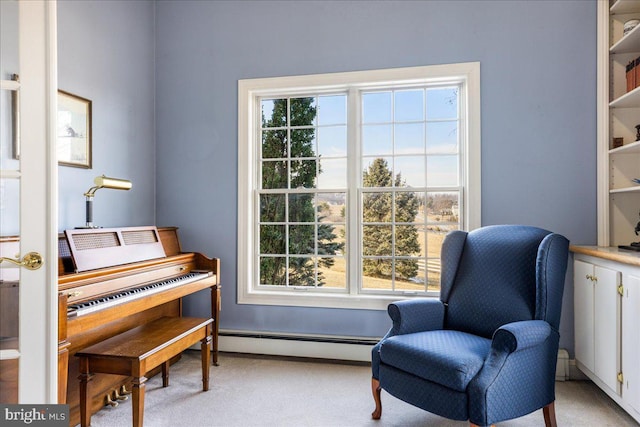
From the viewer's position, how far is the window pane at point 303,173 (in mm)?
3506

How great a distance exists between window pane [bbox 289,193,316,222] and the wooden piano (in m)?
0.81

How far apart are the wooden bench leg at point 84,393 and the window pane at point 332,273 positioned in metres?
1.82

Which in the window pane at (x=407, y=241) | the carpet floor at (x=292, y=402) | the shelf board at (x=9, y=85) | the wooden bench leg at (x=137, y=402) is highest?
the shelf board at (x=9, y=85)

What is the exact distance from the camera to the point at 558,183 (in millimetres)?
2984

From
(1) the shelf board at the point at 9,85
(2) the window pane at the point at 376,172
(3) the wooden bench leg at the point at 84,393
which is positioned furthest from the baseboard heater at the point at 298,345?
(1) the shelf board at the point at 9,85

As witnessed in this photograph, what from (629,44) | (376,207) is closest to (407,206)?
(376,207)

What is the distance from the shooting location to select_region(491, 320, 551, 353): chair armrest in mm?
1884

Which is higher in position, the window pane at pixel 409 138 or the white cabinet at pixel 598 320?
the window pane at pixel 409 138

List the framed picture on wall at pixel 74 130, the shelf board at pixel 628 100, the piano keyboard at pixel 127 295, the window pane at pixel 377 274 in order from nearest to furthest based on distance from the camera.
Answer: the piano keyboard at pixel 127 295
the shelf board at pixel 628 100
the framed picture on wall at pixel 74 130
the window pane at pixel 377 274

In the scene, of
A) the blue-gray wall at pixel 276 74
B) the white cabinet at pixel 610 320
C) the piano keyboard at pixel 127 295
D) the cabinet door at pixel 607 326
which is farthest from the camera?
the blue-gray wall at pixel 276 74

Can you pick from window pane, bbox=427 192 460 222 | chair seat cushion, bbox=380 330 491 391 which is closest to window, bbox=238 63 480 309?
window pane, bbox=427 192 460 222

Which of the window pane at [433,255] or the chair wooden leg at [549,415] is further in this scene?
the window pane at [433,255]

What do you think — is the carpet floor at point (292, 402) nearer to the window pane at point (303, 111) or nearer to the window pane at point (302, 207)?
the window pane at point (302, 207)

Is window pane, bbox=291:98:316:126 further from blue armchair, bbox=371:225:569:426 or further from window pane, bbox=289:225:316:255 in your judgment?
blue armchair, bbox=371:225:569:426
